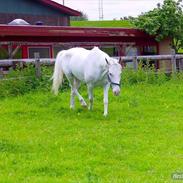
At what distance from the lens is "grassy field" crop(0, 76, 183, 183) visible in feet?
21.9

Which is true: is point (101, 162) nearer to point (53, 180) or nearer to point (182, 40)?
point (53, 180)

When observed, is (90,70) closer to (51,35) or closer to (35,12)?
(51,35)

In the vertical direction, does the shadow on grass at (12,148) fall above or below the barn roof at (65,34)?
below

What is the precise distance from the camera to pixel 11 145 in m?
8.22

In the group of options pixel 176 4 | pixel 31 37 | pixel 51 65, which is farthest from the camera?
pixel 176 4

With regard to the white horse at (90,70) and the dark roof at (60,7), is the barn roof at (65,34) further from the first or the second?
the white horse at (90,70)

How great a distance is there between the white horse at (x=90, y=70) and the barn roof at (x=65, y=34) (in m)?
6.85

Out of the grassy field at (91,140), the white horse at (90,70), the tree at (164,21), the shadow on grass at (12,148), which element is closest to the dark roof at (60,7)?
the tree at (164,21)

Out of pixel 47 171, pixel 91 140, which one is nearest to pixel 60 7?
pixel 91 140

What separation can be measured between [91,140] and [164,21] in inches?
690

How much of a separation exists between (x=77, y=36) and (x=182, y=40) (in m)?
7.03

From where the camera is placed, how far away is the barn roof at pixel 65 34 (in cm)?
1953

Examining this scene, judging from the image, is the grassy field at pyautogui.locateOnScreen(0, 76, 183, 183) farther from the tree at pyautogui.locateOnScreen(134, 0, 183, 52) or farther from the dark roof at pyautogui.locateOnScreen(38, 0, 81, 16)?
the dark roof at pyautogui.locateOnScreen(38, 0, 81, 16)

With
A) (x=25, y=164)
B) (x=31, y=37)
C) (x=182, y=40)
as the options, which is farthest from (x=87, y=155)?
(x=182, y=40)
